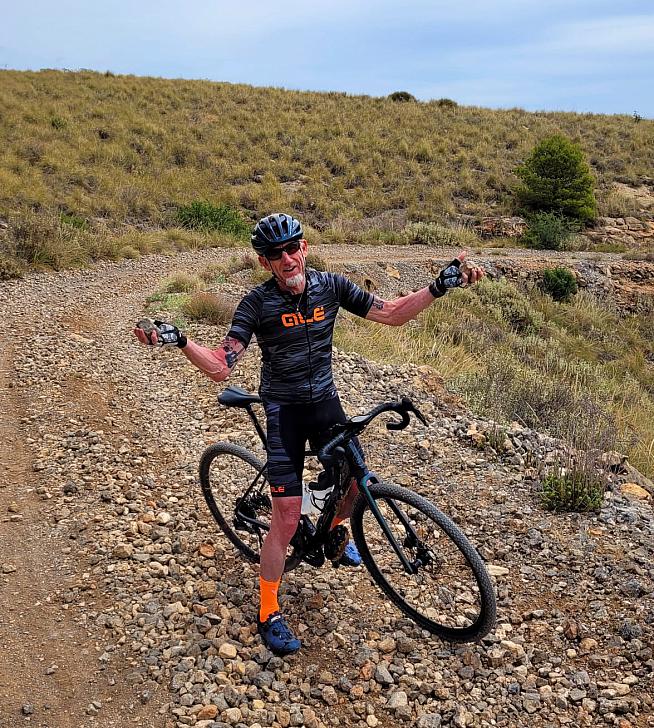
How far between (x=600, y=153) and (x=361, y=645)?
1336 inches

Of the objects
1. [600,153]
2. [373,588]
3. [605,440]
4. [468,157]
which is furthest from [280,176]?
[373,588]

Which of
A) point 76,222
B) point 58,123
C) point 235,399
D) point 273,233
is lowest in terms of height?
point 235,399

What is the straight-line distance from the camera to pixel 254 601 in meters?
3.83

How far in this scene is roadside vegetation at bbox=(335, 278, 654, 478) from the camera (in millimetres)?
6863

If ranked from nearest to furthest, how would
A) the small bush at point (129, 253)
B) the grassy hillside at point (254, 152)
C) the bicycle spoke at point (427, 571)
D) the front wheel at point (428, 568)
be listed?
1. the front wheel at point (428, 568)
2. the bicycle spoke at point (427, 571)
3. the small bush at point (129, 253)
4. the grassy hillside at point (254, 152)

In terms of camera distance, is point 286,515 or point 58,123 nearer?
point 286,515

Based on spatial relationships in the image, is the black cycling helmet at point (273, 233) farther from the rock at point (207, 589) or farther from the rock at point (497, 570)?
the rock at point (497, 570)

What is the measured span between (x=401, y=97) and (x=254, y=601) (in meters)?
40.5

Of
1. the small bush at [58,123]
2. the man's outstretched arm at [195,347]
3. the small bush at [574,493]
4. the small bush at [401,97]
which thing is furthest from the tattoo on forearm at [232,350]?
the small bush at [401,97]

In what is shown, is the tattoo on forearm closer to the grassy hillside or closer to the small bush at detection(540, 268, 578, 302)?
the grassy hillside

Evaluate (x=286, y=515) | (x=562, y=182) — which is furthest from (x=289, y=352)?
(x=562, y=182)

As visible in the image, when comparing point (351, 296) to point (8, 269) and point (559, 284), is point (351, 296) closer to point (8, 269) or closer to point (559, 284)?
point (8, 269)

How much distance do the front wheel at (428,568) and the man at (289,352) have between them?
0.25 metres

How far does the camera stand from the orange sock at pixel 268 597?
3445 millimetres
